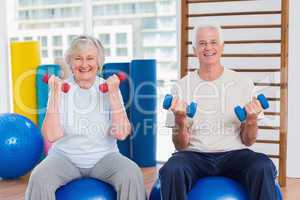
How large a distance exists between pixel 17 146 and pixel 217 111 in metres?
1.78

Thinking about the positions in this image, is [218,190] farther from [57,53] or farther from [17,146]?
[57,53]

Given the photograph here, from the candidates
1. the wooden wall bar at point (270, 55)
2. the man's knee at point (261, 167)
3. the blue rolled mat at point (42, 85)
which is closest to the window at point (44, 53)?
the blue rolled mat at point (42, 85)

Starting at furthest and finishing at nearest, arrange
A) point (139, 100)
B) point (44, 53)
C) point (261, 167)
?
point (44, 53)
point (139, 100)
point (261, 167)

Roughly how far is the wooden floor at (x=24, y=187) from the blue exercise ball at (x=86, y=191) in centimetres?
110

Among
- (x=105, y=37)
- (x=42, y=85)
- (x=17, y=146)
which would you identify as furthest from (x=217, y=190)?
(x=105, y=37)

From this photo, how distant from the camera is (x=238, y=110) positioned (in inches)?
84.4

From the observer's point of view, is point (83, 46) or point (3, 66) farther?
point (3, 66)

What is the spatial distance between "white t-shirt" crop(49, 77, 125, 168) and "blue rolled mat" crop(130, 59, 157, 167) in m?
1.60

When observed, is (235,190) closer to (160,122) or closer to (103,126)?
(103,126)

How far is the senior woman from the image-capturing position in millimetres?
2252

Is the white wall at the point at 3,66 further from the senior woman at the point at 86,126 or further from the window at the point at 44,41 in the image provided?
the senior woman at the point at 86,126

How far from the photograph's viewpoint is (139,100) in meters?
4.02

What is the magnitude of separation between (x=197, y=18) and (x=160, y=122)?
105cm

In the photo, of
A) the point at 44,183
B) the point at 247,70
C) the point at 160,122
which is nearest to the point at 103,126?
the point at 44,183
